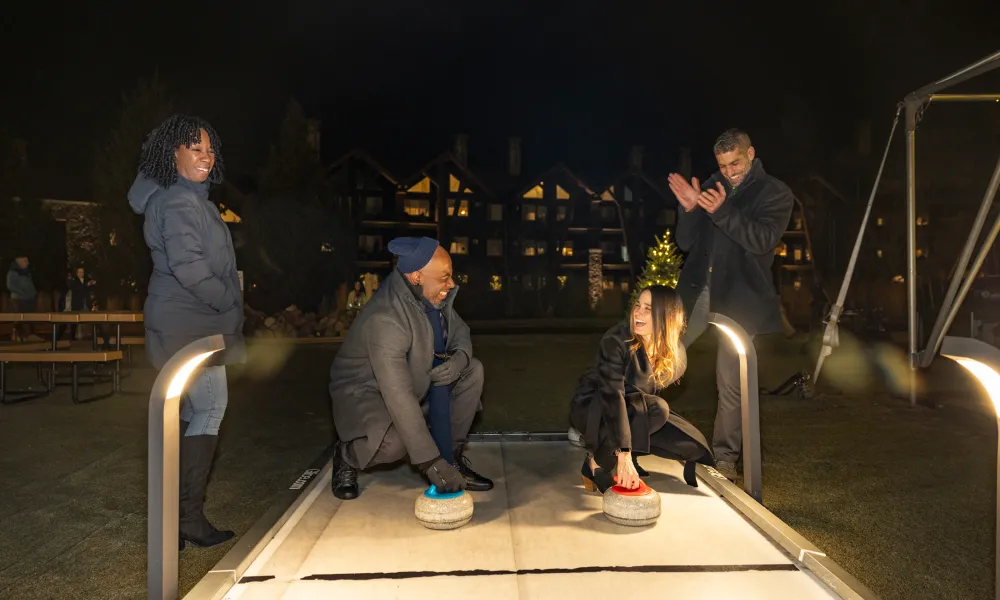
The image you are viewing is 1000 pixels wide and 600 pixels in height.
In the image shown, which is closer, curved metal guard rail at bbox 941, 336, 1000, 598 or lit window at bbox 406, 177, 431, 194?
curved metal guard rail at bbox 941, 336, 1000, 598

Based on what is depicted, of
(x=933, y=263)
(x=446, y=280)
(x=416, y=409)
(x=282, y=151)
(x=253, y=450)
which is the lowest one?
(x=253, y=450)

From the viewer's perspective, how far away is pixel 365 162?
4181 cm

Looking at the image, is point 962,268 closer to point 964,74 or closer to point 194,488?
point 964,74

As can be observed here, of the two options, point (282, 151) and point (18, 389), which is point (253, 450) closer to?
point (18, 389)

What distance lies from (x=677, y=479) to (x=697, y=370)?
8.07 metres

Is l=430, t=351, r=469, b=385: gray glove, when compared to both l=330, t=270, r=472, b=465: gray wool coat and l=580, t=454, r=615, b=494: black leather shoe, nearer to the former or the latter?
l=330, t=270, r=472, b=465: gray wool coat

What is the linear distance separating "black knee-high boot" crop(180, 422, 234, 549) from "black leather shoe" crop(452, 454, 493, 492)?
1.46 meters

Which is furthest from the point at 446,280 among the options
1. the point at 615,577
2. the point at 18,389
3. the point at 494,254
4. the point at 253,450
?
the point at 494,254

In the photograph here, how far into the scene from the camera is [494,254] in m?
44.2

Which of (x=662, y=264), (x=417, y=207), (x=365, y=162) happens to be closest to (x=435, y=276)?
(x=662, y=264)

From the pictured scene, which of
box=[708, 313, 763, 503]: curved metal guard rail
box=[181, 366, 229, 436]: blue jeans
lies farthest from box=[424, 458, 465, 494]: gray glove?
box=[708, 313, 763, 503]: curved metal guard rail

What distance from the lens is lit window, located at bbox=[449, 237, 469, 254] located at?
43.1m

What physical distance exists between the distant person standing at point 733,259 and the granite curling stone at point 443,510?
198 centimetres

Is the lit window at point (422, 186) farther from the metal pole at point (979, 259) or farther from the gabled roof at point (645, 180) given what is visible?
the metal pole at point (979, 259)
